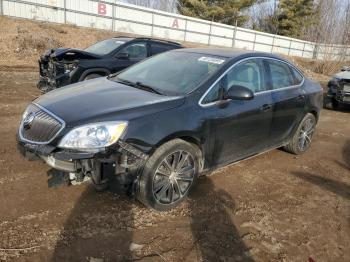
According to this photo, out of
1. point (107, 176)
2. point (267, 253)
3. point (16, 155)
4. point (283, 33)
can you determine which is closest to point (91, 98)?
point (107, 176)

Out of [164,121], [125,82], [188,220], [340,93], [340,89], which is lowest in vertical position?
[188,220]

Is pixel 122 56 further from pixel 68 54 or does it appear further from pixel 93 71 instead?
pixel 68 54

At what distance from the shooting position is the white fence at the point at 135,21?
70.9 ft

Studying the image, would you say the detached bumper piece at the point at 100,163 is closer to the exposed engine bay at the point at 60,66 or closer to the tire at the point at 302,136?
the tire at the point at 302,136

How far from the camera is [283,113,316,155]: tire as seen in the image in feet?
19.9

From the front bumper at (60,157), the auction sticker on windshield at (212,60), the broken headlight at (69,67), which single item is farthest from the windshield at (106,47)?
the front bumper at (60,157)

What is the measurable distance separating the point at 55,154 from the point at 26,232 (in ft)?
2.47

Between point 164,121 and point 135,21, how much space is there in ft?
77.2

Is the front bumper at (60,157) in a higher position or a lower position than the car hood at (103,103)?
lower

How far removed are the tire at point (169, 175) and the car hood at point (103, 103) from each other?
449 mm

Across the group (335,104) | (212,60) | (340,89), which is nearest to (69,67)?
(212,60)

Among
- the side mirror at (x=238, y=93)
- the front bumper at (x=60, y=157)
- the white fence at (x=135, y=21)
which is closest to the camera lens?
the front bumper at (x=60, y=157)

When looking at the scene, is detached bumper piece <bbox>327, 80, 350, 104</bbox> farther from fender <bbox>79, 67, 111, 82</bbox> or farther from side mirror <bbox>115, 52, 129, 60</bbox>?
fender <bbox>79, 67, 111, 82</bbox>

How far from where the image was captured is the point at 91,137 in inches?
137
